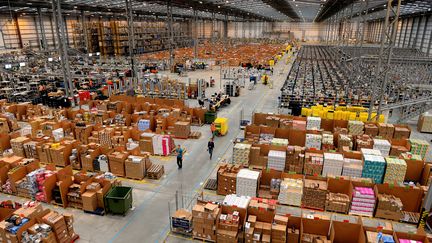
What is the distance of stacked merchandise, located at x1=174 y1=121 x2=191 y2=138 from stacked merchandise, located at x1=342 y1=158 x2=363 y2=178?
25.7 ft

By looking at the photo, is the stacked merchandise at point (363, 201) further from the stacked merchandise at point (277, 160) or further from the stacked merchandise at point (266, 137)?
the stacked merchandise at point (266, 137)

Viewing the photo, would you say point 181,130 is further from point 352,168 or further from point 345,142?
point 352,168

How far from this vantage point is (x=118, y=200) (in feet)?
30.4

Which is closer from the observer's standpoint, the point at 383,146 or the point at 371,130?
the point at 383,146

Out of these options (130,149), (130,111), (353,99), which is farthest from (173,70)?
(130,149)

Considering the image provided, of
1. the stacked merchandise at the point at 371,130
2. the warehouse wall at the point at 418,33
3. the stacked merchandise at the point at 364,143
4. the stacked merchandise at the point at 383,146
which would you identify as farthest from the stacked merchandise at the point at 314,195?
the warehouse wall at the point at 418,33

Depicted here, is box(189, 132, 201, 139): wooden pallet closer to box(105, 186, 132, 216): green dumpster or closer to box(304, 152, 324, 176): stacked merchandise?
box(304, 152, 324, 176): stacked merchandise

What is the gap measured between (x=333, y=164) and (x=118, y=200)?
7.58 m

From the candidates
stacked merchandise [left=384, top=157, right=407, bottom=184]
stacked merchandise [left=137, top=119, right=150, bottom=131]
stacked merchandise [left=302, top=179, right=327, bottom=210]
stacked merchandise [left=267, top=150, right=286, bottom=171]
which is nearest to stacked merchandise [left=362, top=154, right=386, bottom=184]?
stacked merchandise [left=384, top=157, right=407, bottom=184]

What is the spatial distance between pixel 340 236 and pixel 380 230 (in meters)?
0.96

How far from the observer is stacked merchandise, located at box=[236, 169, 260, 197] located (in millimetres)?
9945

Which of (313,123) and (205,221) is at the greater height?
(313,123)

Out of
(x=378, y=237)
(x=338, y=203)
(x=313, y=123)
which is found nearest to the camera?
(x=378, y=237)

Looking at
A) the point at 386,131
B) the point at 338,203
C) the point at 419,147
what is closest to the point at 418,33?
the point at 386,131
